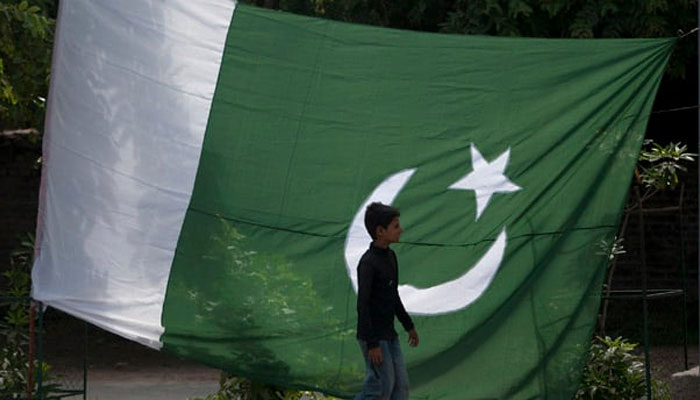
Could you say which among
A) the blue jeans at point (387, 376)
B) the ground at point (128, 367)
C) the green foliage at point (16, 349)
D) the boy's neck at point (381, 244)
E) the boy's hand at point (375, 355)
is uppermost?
the boy's neck at point (381, 244)

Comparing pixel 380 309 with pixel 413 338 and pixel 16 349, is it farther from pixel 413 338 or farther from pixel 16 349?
pixel 16 349

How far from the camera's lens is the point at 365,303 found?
7035 millimetres

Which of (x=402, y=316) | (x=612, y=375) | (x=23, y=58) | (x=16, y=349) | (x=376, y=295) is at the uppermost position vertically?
(x=23, y=58)

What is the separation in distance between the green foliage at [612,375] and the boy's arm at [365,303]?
7.64 feet

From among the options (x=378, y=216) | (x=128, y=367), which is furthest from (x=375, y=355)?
(x=128, y=367)

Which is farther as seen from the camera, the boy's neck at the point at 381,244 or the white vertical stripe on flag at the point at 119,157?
the white vertical stripe on flag at the point at 119,157

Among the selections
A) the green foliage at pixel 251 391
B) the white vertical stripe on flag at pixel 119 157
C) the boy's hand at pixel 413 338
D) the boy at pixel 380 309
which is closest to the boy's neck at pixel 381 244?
the boy at pixel 380 309

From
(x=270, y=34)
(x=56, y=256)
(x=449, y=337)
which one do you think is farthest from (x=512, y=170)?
(x=56, y=256)

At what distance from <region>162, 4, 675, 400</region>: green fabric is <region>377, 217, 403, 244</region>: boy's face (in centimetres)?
47

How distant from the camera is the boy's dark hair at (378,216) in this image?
7.06 m

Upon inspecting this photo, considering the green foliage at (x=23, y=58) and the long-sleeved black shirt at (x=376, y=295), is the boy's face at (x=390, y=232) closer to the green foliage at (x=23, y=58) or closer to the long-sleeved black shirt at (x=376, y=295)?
the long-sleeved black shirt at (x=376, y=295)

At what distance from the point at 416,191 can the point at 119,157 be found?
5.52 ft

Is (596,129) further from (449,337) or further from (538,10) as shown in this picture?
(538,10)

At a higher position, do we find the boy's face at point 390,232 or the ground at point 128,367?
the boy's face at point 390,232
